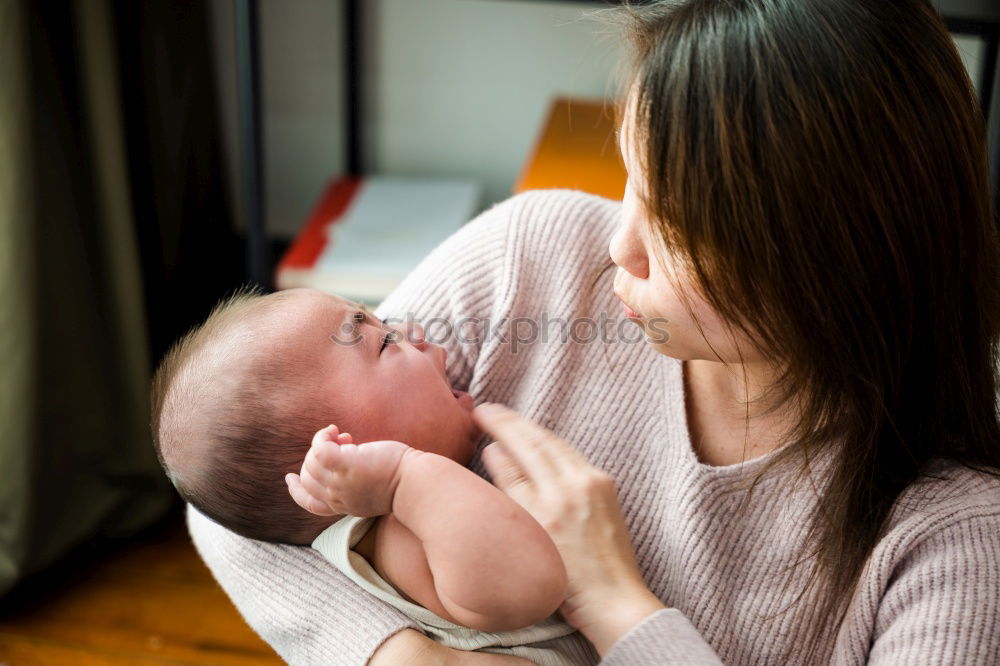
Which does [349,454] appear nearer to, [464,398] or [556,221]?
[464,398]

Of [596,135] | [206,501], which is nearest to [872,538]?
[206,501]

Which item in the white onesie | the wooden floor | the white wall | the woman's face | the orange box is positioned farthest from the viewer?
the white wall

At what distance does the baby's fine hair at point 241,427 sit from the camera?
95 centimetres

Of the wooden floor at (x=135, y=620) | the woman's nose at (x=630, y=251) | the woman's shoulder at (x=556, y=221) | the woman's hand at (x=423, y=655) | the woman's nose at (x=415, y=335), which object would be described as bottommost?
the wooden floor at (x=135, y=620)

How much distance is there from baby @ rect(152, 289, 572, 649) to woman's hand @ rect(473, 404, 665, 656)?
5 centimetres

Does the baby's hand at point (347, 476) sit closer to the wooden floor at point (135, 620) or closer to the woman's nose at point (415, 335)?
the woman's nose at point (415, 335)

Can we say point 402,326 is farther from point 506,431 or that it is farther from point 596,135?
point 596,135

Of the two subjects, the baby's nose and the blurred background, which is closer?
the baby's nose

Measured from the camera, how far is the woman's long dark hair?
0.73 m

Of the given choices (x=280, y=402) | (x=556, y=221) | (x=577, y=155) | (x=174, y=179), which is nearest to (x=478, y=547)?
(x=280, y=402)

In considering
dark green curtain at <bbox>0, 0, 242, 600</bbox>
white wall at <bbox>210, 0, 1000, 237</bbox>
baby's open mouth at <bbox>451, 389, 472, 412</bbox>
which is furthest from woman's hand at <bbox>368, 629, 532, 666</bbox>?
white wall at <bbox>210, 0, 1000, 237</bbox>

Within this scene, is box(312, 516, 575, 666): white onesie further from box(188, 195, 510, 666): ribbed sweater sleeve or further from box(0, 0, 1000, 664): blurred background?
box(0, 0, 1000, 664): blurred background

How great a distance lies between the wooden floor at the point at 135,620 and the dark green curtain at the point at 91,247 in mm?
81

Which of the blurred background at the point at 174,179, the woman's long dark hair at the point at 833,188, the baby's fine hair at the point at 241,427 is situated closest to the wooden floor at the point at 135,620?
the blurred background at the point at 174,179
